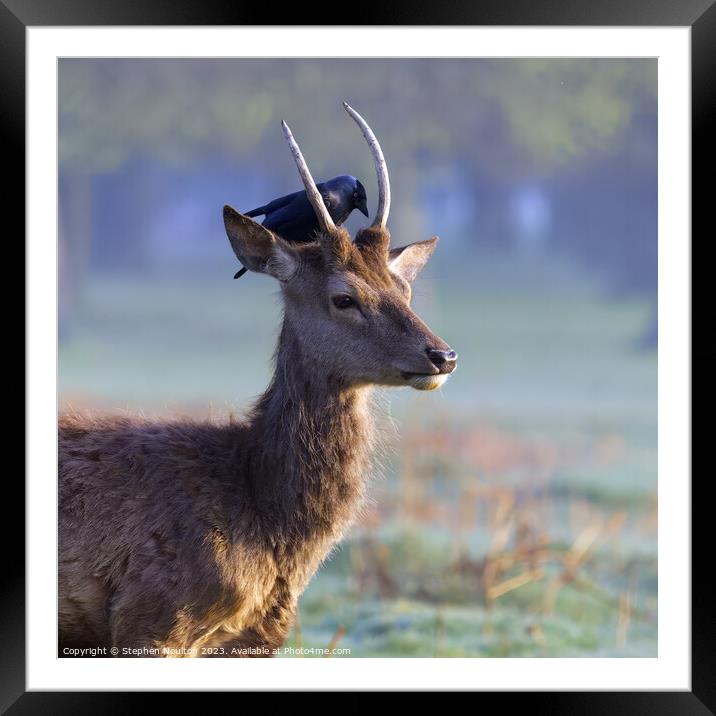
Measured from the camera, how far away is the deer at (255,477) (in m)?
5.03

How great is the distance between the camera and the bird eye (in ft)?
17.3

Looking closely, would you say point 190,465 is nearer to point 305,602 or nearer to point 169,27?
point 169,27

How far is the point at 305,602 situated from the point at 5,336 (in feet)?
14.1

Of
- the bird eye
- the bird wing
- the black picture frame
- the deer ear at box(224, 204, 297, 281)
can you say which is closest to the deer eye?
the bird eye

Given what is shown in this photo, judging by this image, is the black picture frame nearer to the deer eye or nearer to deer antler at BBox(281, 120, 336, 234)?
deer antler at BBox(281, 120, 336, 234)

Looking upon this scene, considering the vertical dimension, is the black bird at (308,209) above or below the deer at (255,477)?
above

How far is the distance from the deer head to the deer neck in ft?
0.27

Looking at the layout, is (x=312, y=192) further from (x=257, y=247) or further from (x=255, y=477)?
(x=255, y=477)

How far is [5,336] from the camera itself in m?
5.39

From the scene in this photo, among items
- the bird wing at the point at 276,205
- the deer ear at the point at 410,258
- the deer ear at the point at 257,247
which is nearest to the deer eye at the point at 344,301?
the deer ear at the point at 257,247

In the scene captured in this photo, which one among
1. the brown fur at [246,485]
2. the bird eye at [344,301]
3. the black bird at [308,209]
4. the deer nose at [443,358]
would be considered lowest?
the brown fur at [246,485]

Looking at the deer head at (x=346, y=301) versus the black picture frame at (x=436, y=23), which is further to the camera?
the black picture frame at (x=436, y=23)

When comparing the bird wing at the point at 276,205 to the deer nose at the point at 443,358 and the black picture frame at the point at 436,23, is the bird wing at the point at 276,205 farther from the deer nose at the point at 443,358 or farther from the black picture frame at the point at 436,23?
the deer nose at the point at 443,358

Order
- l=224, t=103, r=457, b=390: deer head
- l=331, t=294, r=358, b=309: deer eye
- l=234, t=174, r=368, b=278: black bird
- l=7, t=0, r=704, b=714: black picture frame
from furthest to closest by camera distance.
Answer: l=234, t=174, r=368, b=278: black bird < l=7, t=0, r=704, b=714: black picture frame < l=331, t=294, r=358, b=309: deer eye < l=224, t=103, r=457, b=390: deer head
